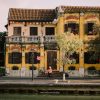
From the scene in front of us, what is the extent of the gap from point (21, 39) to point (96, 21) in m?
11.1

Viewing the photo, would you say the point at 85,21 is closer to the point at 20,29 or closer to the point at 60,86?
the point at 20,29

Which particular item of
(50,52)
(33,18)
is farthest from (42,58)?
(33,18)

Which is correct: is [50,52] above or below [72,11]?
below

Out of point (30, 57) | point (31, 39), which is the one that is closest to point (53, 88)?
point (30, 57)

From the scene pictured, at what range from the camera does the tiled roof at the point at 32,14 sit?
75625mm

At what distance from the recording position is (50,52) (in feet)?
243

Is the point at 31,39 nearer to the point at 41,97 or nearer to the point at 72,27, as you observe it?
the point at 72,27

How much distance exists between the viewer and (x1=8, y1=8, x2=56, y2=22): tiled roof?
248ft

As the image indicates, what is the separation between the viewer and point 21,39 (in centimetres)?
7412

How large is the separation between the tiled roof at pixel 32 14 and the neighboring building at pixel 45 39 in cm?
25

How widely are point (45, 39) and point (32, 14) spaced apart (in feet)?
16.3

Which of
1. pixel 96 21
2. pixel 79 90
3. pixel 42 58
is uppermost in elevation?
pixel 96 21

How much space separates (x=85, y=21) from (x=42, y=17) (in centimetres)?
676

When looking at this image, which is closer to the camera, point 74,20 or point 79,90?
point 79,90
